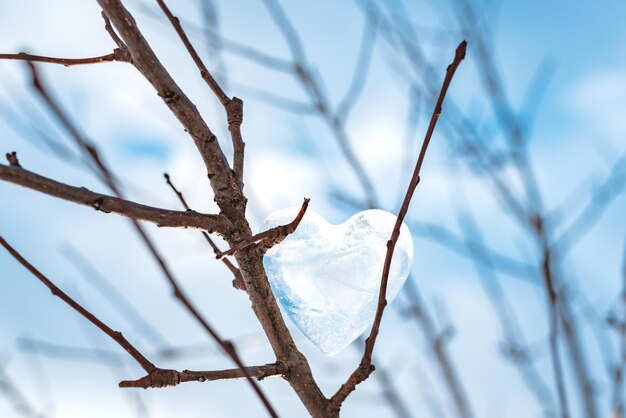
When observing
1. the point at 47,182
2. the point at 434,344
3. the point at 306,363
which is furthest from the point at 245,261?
the point at 434,344

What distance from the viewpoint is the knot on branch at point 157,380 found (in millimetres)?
777

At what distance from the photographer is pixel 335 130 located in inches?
74.0

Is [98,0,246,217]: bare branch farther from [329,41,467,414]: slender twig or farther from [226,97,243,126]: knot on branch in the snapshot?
[329,41,467,414]: slender twig

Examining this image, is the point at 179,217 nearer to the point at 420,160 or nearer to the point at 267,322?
the point at 267,322

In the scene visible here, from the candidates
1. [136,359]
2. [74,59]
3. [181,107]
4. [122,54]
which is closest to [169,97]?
→ [181,107]

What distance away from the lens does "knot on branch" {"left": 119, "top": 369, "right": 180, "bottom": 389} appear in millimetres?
777

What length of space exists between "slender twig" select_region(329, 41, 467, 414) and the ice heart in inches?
4.6

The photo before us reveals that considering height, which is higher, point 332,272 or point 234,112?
point 234,112

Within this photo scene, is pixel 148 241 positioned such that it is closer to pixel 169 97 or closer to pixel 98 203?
pixel 98 203

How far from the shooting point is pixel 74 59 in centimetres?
96

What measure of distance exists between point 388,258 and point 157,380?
0.36 meters

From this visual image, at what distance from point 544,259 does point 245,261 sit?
49 centimetres

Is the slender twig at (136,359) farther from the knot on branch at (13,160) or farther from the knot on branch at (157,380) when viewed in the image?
the knot on branch at (13,160)

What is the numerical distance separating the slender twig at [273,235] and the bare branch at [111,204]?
2.4 inches
